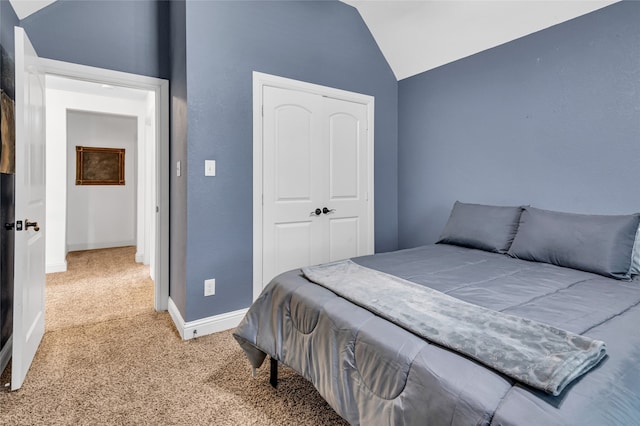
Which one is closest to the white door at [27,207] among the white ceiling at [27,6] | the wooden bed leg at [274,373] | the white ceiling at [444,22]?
the white ceiling at [27,6]

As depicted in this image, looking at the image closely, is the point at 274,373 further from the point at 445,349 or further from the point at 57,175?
the point at 57,175

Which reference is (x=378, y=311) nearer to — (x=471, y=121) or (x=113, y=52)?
(x=471, y=121)

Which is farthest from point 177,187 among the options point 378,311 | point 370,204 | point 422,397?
point 422,397

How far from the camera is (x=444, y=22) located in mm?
3014

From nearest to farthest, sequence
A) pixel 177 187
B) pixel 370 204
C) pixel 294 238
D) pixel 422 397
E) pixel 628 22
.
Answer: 1. pixel 422 397
2. pixel 628 22
3. pixel 177 187
4. pixel 294 238
5. pixel 370 204

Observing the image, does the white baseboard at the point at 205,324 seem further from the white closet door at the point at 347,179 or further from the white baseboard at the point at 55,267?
the white baseboard at the point at 55,267

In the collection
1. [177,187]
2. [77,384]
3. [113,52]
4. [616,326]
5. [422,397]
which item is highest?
[113,52]

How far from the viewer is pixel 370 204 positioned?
355cm

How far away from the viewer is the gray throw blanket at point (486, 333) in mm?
880

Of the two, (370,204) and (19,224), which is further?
(370,204)

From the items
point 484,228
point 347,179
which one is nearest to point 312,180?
point 347,179

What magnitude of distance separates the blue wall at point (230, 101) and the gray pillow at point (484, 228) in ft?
5.38

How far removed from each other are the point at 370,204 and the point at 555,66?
1875mm

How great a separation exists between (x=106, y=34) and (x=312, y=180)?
1.96m
